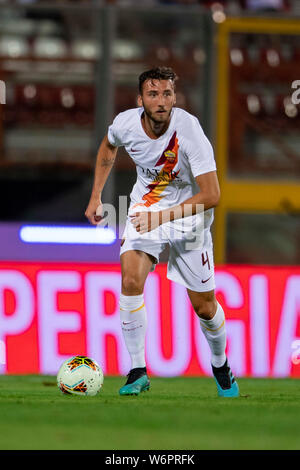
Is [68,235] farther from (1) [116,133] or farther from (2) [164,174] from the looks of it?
(2) [164,174]

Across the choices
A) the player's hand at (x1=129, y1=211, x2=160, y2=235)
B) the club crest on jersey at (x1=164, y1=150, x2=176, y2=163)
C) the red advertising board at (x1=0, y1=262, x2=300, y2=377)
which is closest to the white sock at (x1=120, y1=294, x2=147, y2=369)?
the player's hand at (x1=129, y1=211, x2=160, y2=235)

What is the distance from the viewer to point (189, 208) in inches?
242

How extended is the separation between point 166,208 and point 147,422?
174cm

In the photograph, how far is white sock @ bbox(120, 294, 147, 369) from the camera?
6352 millimetres

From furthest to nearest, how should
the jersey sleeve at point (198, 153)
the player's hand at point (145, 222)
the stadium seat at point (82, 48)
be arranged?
the stadium seat at point (82, 48), the jersey sleeve at point (198, 153), the player's hand at point (145, 222)

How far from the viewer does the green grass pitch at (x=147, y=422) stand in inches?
177

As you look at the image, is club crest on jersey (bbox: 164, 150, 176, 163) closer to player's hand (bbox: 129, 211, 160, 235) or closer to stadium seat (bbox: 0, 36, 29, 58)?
player's hand (bbox: 129, 211, 160, 235)

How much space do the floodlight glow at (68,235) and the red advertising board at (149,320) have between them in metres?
1.34

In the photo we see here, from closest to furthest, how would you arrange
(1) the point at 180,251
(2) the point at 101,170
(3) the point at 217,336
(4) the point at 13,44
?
(1) the point at 180,251
(3) the point at 217,336
(2) the point at 101,170
(4) the point at 13,44

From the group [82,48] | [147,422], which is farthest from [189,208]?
[82,48]

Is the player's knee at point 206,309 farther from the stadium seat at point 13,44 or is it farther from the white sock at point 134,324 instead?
the stadium seat at point 13,44

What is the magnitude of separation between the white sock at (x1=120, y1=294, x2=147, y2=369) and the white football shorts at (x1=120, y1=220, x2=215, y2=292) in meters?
0.29

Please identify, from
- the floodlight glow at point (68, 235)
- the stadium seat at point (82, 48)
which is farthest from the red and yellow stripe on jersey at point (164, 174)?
the stadium seat at point (82, 48)
